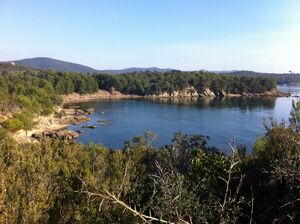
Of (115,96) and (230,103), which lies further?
(115,96)

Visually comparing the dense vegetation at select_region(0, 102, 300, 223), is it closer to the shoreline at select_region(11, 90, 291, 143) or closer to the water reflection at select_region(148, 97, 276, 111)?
the shoreline at select_region(11, 90, 291, 143)

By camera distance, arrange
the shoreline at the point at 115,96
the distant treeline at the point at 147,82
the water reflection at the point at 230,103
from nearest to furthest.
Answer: the water reflection at the point at 230,103 → the shoreline at the point at 115,96 → the distant treeline at the point at 147,82

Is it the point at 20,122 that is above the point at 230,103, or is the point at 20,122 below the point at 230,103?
above

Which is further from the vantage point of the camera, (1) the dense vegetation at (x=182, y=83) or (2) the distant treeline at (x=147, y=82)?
(1) the dense vegetation at (x=182, y=83)

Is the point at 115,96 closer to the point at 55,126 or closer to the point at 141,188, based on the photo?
the point at 55,126

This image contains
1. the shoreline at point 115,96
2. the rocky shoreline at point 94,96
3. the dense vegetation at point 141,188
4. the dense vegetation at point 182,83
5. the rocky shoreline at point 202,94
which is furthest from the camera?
the dense vegetation at point 182,83

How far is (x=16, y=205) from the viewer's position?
945cm

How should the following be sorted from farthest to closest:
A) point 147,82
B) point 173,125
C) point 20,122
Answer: point 147,82
point 173,125
point 20,122

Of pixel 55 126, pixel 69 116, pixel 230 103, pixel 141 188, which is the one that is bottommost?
pixel 55 126

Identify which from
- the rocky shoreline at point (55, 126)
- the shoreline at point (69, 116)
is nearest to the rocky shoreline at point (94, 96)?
the shoreline at point (69, 116)

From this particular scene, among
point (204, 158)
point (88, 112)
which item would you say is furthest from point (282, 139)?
point (88, 112)

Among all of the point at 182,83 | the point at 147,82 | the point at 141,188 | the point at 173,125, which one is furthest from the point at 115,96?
the point at 141,188

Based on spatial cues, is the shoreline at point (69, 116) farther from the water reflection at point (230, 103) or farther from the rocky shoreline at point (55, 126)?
the water reflection at point (230, 103)

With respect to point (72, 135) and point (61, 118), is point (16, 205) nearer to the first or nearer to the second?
point (72, 135)
